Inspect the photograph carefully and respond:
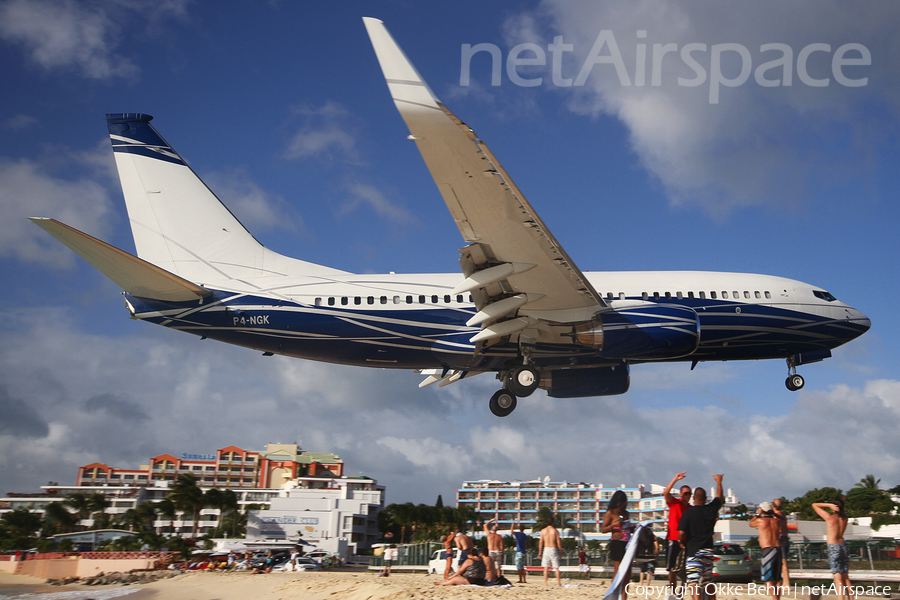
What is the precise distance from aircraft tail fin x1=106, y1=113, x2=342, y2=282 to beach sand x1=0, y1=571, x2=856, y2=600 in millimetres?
9578

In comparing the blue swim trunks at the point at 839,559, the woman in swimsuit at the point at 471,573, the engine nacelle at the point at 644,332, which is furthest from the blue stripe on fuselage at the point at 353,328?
the blue swim trunks at the point at 839,559

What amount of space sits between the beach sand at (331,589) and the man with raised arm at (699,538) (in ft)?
6.15

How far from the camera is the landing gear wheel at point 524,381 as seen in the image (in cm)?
2056

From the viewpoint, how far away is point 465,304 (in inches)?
791

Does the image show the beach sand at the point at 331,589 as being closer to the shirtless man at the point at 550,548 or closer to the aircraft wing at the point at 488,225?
the shirtless man at the point at 550,548

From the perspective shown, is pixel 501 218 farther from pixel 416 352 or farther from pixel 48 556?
pixel 48 556

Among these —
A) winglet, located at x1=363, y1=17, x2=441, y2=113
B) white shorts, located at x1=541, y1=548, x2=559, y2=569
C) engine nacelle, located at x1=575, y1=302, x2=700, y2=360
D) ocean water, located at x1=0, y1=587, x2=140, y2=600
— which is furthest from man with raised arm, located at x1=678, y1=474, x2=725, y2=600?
ocean water, located at x1=0, y1=587, x2=140, y2=600

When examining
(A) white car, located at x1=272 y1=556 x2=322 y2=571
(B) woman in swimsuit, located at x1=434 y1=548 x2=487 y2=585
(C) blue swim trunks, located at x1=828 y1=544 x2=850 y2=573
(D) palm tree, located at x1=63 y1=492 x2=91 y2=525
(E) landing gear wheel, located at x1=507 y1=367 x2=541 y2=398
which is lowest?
(D) palm tree, located at x1=63 y1=492 x2=91 y2=525

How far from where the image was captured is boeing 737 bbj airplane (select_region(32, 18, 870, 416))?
58.1 ft

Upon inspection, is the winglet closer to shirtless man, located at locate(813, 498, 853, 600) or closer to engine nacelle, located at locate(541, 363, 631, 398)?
shirtless man, located at locate(813, 498, 853, 600)

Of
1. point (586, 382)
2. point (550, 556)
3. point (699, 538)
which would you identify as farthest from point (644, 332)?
point (699, 538)

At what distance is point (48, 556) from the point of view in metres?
50.2

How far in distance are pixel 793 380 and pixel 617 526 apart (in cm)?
1336

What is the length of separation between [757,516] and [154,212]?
65.0 feet
